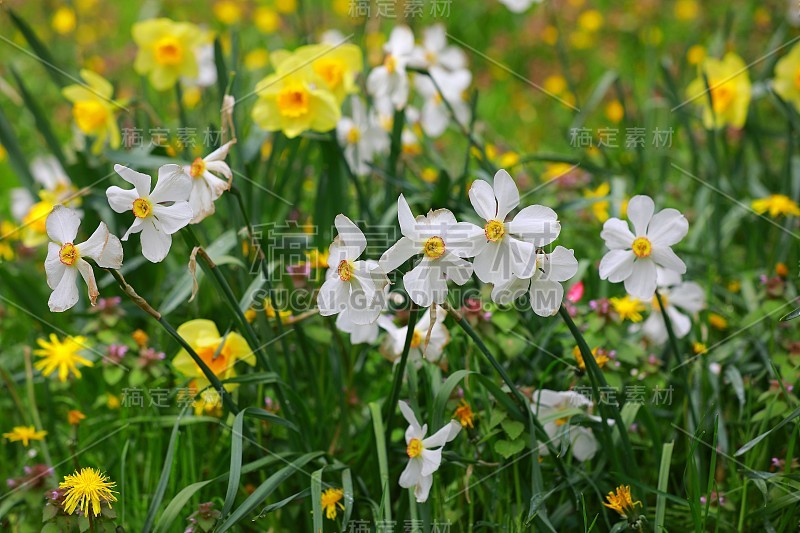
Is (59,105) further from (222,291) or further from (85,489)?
(85,489)

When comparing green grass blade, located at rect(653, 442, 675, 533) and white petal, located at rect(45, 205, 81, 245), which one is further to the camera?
green grass blade, located at rect(653, 442, 675, 533)

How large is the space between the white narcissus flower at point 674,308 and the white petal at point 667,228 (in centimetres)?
46

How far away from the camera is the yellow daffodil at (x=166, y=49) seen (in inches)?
93.2

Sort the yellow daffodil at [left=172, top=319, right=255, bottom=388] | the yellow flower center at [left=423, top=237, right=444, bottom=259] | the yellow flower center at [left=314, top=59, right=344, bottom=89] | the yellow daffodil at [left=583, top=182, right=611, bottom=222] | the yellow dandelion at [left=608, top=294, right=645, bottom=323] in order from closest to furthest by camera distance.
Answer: the yellow flower center at [left=423, top=237, right=444, bottom=259] < the yellow daffodil at [left=172, top=319, right=255, bottom=388] < the yellow dandelion at [left=608, top=294, right=645, bottom=323] < the yellow flower center at [left=314, top=59, right=344, bottom=89] < the yellow daffodil at [left=583, top=182, right=611, bottom=222]

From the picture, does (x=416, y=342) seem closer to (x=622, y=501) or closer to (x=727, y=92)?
(x=622, y=501)

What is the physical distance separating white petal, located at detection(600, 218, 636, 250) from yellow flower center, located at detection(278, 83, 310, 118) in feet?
2.85

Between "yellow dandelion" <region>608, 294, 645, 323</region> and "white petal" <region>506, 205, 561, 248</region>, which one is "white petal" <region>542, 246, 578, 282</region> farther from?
"yellow dandelion" <region>608, 294, 645, 323</region>

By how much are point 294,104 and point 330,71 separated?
0.21 meters

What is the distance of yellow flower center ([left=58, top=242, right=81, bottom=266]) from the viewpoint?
124 cm

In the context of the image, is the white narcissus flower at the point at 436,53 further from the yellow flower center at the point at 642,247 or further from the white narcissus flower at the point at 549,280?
the white narcissus flower at the point at 549,280

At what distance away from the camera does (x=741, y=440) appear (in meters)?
1.72

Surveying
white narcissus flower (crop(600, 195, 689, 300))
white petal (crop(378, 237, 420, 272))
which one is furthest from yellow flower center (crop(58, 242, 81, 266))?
white narcissus flower (crop(600, 195, 689, 300))

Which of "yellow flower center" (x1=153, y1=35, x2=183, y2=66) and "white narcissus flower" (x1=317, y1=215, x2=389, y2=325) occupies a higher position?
"yellow flower center" (x1=153, y1=35, x2=183, y2=66)

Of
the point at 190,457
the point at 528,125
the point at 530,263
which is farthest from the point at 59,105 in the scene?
the point at 530,263
